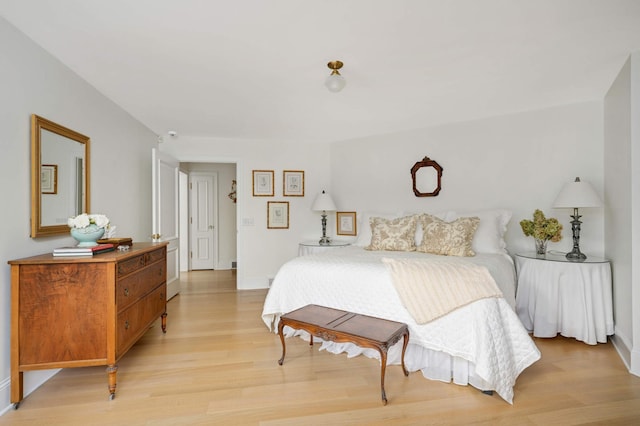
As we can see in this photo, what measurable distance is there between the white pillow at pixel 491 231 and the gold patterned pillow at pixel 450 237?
12cm

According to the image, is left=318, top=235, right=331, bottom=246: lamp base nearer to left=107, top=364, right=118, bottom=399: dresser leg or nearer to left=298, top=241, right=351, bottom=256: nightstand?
left=298, top=241, right=351, bottom=256: nightstand

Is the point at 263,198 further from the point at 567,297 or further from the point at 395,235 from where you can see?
the point at 567,297

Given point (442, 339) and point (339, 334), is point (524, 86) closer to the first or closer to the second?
point (442, 339)

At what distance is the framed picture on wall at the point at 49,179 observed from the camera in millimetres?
2174

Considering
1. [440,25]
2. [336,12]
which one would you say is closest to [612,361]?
[440,25]

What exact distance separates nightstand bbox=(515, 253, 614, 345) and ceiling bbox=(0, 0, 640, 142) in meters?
1.60

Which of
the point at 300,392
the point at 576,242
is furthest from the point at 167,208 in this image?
the point at 576,242

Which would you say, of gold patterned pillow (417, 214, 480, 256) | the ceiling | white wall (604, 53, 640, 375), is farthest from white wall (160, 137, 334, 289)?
white wall (604, 53, 640, 375)

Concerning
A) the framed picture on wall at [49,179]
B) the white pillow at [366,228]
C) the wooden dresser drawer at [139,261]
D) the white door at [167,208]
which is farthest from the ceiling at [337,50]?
the wooden dresser drawer at [139,261]

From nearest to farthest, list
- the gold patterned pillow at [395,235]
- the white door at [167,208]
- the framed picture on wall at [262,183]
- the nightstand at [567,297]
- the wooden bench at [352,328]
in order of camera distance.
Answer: the wooden bench at [352,328], the nightstand at [567,297], the gold patterned pillow at [395,235], the white door at [167,208], the framed picture on wall at [262,183]

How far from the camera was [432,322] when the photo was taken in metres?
2.24

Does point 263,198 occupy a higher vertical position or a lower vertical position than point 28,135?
lower

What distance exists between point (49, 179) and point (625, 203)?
4.25 metres

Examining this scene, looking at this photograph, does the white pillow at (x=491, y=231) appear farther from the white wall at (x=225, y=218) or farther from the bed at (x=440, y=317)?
the white wall at (x=225, y=218)
